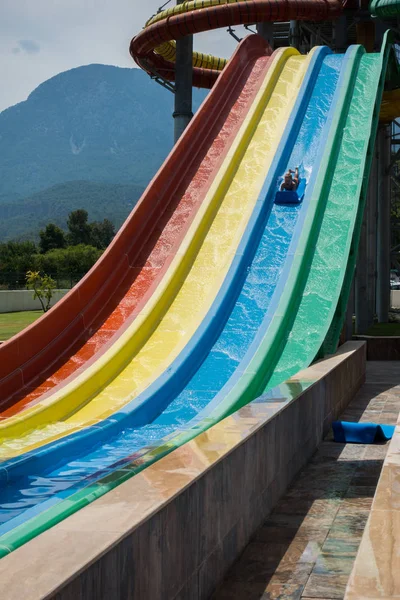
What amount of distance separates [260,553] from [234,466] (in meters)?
0.51

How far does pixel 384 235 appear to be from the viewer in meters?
21.7

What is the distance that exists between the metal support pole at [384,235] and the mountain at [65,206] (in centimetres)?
13983

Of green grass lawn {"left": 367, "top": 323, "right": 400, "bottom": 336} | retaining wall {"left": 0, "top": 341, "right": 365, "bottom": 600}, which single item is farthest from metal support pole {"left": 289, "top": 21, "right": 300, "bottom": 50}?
retaining wall {"left": 0, "top": 341, "right": 365, "bottom": 600}

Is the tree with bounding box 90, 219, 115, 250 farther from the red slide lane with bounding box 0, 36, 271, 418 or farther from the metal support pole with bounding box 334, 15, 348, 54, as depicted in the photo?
the red slide lane with bounding box 0, 36, 271, 418

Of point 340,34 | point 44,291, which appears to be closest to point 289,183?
point 340,34

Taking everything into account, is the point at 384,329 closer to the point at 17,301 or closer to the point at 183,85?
the point at 183,85

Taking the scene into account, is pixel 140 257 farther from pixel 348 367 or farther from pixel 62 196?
pixel 62 196

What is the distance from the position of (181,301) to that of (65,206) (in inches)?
6561

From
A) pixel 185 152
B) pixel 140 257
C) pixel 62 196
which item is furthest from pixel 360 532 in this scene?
pixel 62 196

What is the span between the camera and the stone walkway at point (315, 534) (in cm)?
386

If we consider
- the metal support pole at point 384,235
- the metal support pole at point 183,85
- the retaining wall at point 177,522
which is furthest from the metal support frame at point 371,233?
the retaining wall at point 177,522

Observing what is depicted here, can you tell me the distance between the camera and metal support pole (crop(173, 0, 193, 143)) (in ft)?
63.2

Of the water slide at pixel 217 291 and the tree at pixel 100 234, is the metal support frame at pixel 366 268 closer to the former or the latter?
the water slide at pixel 217 291

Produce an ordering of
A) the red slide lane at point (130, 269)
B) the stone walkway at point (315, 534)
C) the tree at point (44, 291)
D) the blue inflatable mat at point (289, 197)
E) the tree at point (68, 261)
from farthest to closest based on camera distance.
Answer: the tree at point (68, 261) → the tree at point (44, 291) → the blue inflatable mat at point (289, 197) → the red slide lane at point (130, 269) → the stone walkway at point (315, 534)
